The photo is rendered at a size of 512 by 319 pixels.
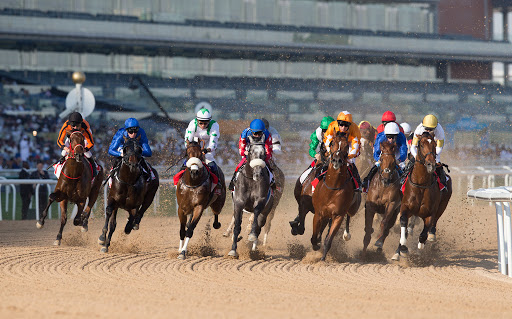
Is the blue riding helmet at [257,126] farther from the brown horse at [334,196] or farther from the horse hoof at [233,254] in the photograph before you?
the horse hoof at [233,254]

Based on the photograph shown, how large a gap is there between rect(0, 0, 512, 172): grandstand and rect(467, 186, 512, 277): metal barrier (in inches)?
755

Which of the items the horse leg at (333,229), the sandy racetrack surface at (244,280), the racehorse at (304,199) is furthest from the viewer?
the racehorse at (304,199)

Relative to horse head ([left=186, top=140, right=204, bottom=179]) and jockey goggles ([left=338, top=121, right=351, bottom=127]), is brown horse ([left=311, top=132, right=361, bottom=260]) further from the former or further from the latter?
horse head ([left=186, top=140, right=204, bottom=179])

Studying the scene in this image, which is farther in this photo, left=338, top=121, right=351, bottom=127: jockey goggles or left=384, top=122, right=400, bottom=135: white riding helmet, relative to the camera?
left=384, top=122, right=400, bottom=135: white riding helmet

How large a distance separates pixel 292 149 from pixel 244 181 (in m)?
18.2

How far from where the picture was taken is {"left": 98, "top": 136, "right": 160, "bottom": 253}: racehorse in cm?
906

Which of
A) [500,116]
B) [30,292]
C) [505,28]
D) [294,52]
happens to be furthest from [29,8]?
[30,292]

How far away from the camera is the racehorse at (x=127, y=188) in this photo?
29.7 feet

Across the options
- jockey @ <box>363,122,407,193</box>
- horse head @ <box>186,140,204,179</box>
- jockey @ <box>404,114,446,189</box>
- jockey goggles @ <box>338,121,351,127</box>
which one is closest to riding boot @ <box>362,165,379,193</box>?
jockey @ <box>363,122,407,193</box>

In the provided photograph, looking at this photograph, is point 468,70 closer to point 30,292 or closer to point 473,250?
point 473,250

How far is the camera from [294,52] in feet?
117

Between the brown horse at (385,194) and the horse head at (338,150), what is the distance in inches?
26.8

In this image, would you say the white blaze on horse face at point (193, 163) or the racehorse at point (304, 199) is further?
the racehorse at point (304, 199)

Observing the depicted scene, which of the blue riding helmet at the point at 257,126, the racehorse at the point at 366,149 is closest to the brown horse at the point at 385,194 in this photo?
the blue riding helmet at the point at 257,126
